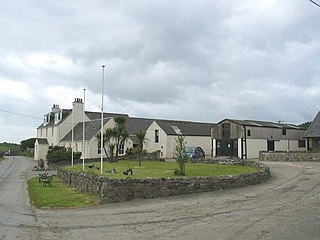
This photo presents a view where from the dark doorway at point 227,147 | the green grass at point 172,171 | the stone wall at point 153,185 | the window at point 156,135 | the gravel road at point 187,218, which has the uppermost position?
the window at point 156,135

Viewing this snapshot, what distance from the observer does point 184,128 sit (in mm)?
58969

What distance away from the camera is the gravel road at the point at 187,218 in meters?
9.62

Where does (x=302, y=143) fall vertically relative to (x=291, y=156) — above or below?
above

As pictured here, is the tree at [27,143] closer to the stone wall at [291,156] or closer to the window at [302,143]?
the window at [302,143]

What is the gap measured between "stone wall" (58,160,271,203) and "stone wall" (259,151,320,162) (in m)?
19.6

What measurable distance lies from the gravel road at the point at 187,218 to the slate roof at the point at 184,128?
126 feet

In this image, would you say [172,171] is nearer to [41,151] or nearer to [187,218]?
[187,218]

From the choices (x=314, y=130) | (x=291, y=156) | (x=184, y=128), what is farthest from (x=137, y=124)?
(x=291, y=156)

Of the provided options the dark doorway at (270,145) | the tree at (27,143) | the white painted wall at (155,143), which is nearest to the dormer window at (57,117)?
the white painted wall at (155,143)

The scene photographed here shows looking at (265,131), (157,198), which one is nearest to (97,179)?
(157,198)

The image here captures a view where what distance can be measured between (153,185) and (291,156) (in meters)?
26.5

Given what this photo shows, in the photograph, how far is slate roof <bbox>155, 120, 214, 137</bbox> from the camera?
5650 centimetres

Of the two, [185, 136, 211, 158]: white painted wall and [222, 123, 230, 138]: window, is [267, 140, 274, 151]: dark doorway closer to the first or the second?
[222, 123, 230, 138]: window

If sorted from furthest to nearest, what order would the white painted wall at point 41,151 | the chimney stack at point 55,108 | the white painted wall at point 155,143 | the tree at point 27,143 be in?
1. the tree at point 27,143
2. the chimney stack at point 55,108
3. the white painted wall at point 41,151
4. the white painted wall at point 155,143
